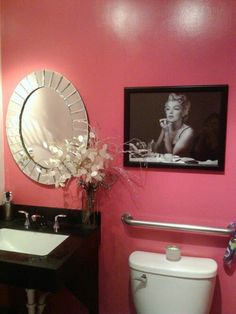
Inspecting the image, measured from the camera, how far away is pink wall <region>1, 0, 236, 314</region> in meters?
1.49

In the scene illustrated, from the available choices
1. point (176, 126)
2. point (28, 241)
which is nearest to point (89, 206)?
point (28, 241)

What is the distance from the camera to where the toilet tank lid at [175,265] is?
1436mm

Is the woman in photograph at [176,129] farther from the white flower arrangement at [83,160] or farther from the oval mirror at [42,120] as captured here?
the oval mirror at [42,120]

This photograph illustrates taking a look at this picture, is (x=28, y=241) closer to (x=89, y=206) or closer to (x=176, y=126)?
(x=89, y=206)

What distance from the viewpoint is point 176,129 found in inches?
61.0

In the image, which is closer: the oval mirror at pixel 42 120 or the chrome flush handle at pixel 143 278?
the chrome flush handle at pixel 143 278

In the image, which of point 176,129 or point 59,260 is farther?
point 176,129

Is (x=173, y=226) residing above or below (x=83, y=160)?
below

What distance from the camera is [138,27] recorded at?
1566 millimetres

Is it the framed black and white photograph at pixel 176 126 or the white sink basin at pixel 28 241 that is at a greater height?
the framed black and white photograph at pixel 176 126

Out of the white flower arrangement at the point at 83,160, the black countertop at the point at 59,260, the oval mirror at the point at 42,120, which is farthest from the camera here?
the oval mirror at the point at 42,120

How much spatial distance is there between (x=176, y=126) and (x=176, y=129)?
2 centimetres

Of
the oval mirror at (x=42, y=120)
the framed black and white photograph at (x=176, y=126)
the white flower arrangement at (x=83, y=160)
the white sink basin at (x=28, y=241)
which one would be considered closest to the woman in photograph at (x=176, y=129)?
the framed black and white photograph at (x=176, y=126)

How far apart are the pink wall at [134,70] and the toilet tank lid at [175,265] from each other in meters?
0.07
